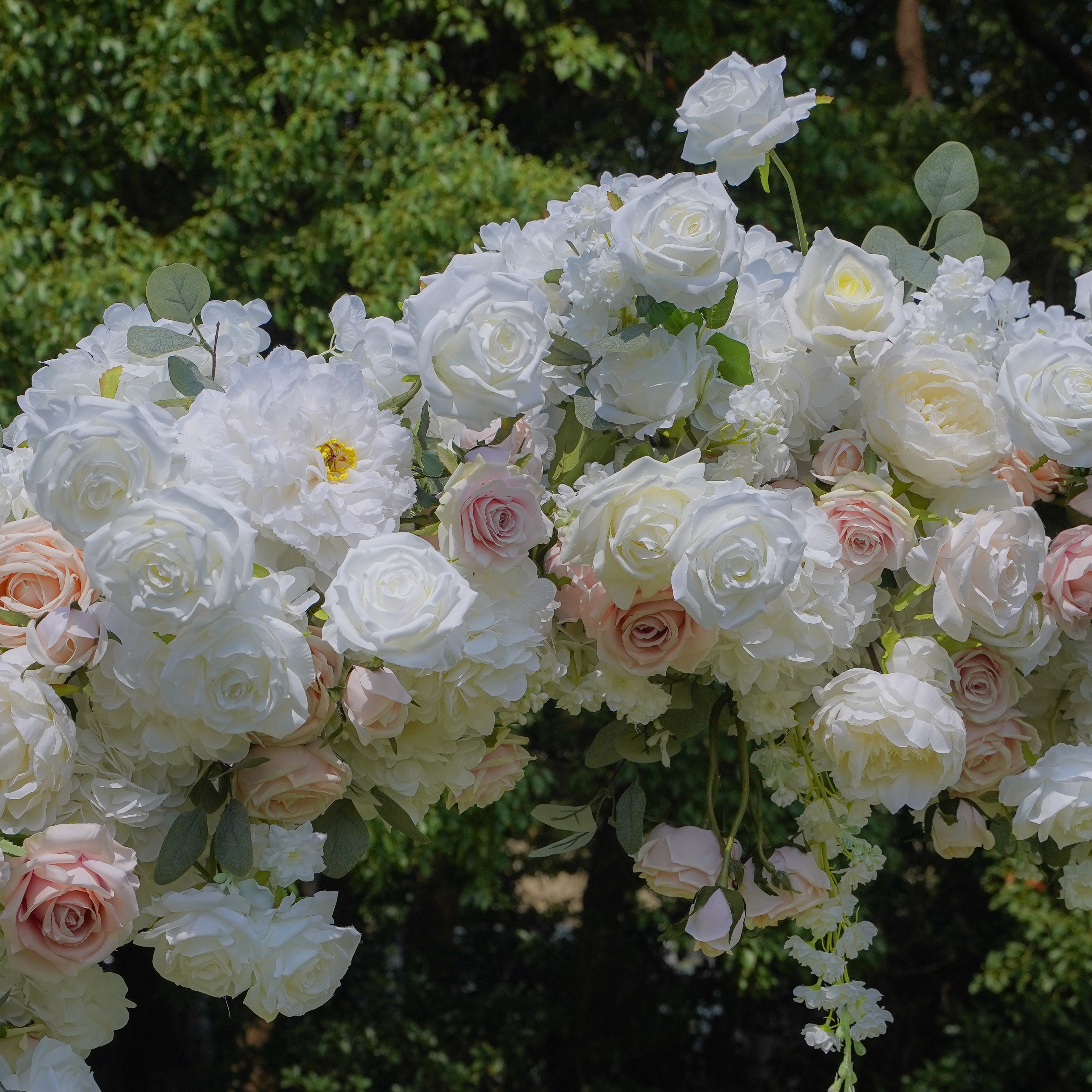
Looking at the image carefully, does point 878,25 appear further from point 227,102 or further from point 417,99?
point 227,102

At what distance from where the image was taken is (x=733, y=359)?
1228mm

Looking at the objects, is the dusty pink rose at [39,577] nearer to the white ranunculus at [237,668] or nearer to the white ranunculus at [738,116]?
the white ranunculus at [237,668]

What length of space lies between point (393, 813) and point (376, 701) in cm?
19

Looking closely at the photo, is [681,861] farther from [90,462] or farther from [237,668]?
[90,462]

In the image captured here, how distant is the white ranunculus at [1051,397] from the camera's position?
3.93 feet

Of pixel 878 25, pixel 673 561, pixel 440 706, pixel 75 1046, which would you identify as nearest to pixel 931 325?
pixel 673 561

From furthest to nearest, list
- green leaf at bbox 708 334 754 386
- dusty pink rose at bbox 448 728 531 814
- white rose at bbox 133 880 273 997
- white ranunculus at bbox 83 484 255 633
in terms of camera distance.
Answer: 1. dusty pink rose at bbox 448 728 531 814
2. green leaf at bbox 708 334 754 386
3. white rose at bbox 133 880 273 997
4. white ranunculus at bbox 83 484 255 633

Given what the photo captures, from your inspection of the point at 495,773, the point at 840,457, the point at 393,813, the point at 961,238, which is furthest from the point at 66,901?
the point at 961,238

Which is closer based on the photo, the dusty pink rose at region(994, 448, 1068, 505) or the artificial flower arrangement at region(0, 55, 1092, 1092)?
the artificial flower arrangement at region(0, 55, 1092, 1092)

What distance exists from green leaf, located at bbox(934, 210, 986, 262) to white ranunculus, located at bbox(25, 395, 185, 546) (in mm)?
882

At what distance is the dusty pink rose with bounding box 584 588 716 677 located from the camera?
46.7 inches

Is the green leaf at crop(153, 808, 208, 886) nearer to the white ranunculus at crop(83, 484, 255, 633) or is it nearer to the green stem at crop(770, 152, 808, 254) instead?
the white ranunculus at crop(83, 484, 255, 633)

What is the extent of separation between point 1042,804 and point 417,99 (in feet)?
13.1

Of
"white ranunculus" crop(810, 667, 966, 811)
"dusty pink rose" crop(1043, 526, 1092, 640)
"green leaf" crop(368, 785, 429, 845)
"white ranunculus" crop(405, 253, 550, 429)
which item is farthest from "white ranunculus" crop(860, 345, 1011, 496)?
"green leaf" crop(368, 785, 429, 845)
